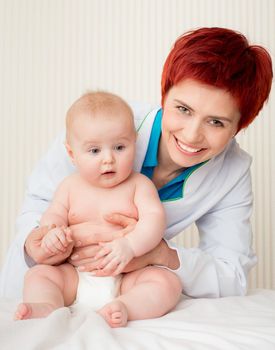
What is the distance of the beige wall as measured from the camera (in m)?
3.35

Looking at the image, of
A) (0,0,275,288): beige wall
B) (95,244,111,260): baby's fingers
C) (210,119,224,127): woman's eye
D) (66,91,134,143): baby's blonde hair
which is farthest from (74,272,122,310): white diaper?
(0,0,275,288): beige wall

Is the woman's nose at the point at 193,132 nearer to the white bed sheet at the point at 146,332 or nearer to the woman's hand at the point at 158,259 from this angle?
the woman's hand at the point at 158,259

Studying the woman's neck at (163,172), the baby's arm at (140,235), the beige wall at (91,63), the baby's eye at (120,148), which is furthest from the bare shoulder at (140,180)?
the beige wall at (91,63)

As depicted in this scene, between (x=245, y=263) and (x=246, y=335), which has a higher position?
(x=246, y=335)

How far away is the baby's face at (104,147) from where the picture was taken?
5.34ft

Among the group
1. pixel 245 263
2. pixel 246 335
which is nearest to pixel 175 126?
pixel 245 263

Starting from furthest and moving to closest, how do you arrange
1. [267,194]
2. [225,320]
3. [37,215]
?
[267,194] < [37,215] < [225,320]

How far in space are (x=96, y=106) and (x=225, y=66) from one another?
36 cm

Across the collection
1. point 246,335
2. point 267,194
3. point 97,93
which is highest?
point 97,93

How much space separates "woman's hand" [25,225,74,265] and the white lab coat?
→ 0.60ft

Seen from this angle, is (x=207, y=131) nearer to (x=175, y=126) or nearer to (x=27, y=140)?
(x=175, y=126)

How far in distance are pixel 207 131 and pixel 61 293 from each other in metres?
0.59

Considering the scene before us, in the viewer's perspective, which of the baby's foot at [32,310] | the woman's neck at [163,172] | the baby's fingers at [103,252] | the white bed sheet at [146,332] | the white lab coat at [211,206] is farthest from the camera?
the woman's neck at [163,172]

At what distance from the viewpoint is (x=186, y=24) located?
134 inches
